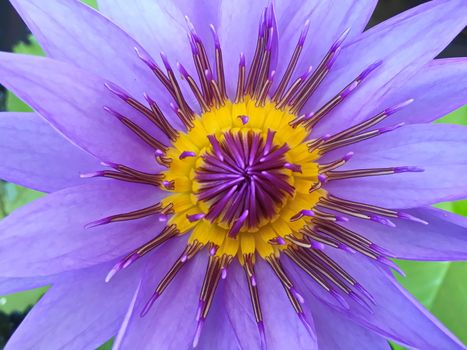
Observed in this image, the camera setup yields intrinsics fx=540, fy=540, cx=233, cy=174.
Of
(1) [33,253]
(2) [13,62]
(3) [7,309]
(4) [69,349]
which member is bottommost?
(3) [7,309]

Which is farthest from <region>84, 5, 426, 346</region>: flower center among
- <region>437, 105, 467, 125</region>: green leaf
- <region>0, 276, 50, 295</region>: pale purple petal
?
<region>437, 105, 467, 125</region>: green leaf

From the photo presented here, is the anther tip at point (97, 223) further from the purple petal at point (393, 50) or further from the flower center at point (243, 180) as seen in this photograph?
the purple petal at point (393, 50)

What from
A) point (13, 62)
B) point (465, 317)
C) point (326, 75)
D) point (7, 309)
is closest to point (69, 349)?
point (13, 62)

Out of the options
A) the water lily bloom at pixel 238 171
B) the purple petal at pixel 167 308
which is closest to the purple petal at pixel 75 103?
the water lily bloom at pixel 238 171

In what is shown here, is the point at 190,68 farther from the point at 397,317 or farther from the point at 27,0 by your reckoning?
the point at 397,317

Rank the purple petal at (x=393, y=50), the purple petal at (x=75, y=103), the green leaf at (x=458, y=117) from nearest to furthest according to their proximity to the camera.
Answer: the purple petal at (x=75, y=103)
the purple petal at (x=393, y=50)
the green leaf at (x=458, y=117)

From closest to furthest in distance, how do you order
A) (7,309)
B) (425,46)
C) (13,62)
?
(13,62), (425,46), (7,309)
